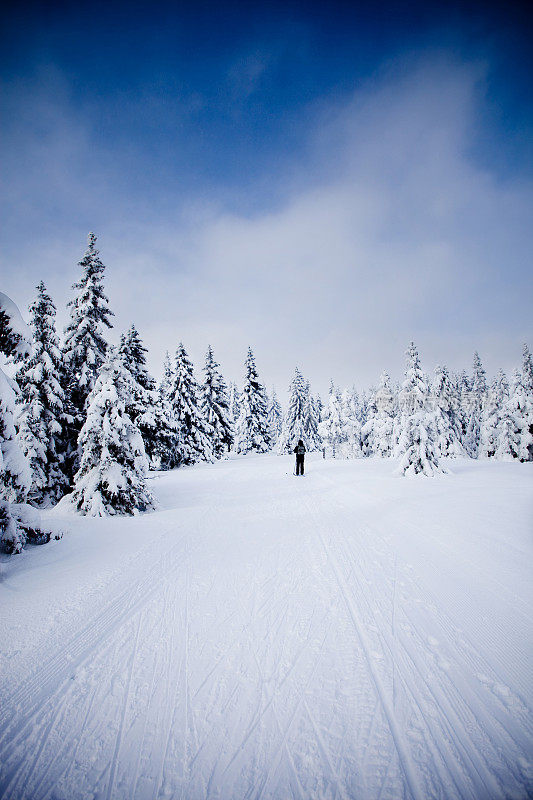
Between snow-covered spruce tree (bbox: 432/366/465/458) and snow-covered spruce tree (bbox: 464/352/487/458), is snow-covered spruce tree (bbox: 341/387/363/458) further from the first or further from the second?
snow-covered spruce tree (bbox: 464/352/487/458)

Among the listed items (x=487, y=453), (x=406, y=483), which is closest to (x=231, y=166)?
(x=487, y=453)

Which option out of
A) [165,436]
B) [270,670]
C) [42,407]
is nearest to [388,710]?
[270,670]

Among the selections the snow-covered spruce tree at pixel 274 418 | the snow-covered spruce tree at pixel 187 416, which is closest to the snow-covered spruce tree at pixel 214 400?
the snow-covered spruce tree at pixel 187 416

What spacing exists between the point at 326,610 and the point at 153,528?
5.53 m

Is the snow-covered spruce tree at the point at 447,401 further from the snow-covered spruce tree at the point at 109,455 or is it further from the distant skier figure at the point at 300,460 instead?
the snow-covered spruce tree at the point at 109,455

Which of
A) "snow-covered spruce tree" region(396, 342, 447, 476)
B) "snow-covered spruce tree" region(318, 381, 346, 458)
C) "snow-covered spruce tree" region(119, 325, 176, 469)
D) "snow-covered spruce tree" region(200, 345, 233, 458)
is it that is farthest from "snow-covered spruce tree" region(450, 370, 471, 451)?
"snow-covered spruce tree" region(119, 325, 176, 469)

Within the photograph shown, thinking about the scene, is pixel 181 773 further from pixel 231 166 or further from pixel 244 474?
pixel 231 166

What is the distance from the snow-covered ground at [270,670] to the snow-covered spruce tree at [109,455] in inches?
128

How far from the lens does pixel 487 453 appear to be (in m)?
34.2

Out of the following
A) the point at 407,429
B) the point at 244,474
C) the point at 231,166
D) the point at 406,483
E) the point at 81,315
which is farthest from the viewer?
the point at 231,166

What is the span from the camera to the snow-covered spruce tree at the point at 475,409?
143ft

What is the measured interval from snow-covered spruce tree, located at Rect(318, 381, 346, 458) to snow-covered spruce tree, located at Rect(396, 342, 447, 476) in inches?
1000

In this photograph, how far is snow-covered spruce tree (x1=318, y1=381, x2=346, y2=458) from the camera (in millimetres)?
44969

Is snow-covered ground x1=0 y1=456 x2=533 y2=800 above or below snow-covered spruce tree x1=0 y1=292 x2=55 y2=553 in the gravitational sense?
below
